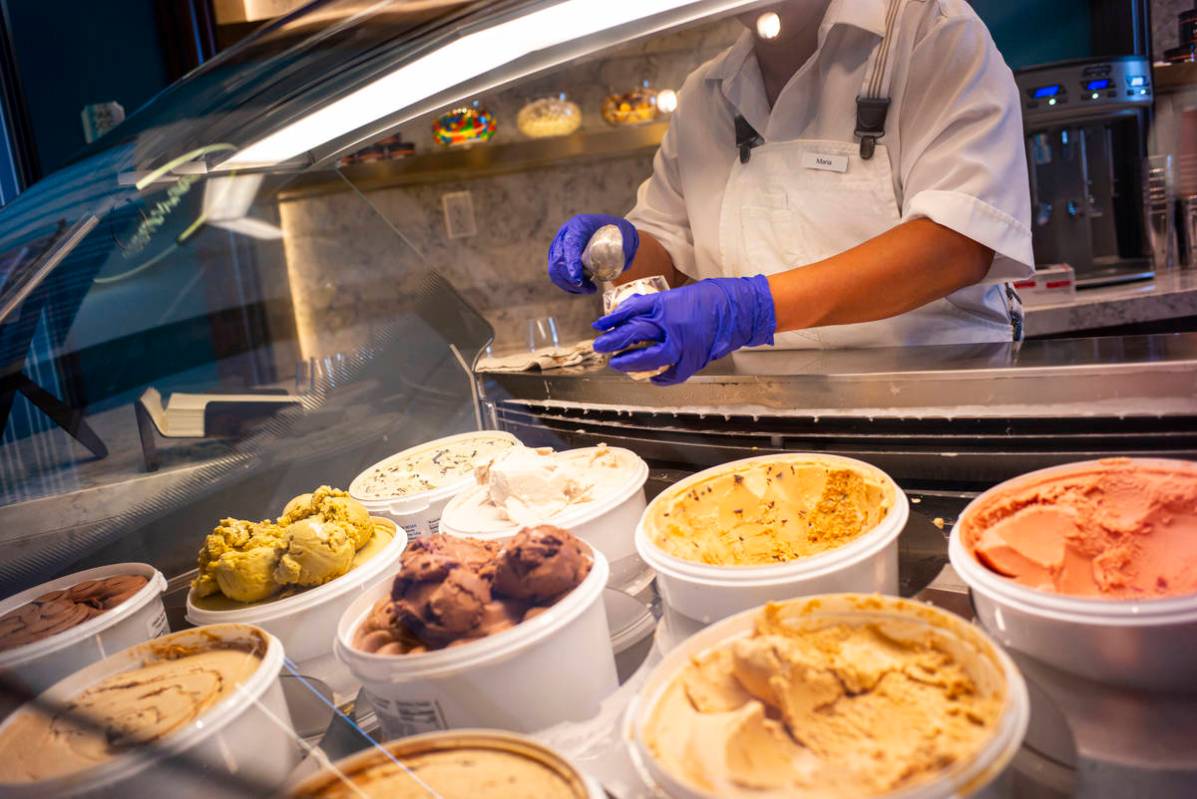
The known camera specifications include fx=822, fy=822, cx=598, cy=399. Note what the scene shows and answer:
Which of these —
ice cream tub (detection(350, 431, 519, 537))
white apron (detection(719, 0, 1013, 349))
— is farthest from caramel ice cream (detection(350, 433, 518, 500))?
white apron (detection(719, 0, 1013, 349))

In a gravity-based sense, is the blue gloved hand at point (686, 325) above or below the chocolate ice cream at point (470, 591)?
above

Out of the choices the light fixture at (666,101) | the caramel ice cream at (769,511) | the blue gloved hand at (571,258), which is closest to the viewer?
the caramel ice cream at (769,511)

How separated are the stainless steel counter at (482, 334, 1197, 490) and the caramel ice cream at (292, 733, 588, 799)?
0.79 metres

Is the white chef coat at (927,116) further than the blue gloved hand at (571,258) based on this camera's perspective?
No

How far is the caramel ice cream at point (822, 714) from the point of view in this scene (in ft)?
2.39

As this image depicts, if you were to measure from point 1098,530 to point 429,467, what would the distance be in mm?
1215

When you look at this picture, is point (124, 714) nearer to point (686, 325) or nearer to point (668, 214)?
point (686, 325)

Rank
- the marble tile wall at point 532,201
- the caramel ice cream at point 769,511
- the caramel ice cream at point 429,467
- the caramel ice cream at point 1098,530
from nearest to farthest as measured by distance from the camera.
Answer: the caramel ice cream at point 1098,530
the caramel ice cream at point 769,511
the caramel ice cream at point 429,467
the marble tile wall at point 532,201

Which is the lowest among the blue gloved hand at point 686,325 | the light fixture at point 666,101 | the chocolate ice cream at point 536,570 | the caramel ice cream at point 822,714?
the caramel ice cream at point 822,714

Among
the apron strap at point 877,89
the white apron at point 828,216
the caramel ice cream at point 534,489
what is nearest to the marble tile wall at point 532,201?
the white apron at point 828,216

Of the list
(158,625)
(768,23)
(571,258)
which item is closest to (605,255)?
(571,258)

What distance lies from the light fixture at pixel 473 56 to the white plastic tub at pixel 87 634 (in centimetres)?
86

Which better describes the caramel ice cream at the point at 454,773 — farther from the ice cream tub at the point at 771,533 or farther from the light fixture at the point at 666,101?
the light fixture at the point at 666,101

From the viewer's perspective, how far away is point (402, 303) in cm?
201
